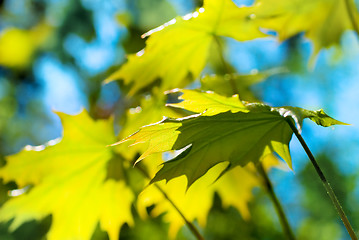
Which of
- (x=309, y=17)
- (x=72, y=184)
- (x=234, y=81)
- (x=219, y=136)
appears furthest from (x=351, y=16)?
(x=72, y=184)

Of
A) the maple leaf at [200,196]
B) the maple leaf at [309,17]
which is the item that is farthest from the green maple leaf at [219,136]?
the maple leaf at [309,17]

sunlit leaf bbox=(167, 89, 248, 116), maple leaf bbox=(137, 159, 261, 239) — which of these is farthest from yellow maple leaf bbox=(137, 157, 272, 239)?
sunlit leaf bbox=(167, 89, 248, 116)

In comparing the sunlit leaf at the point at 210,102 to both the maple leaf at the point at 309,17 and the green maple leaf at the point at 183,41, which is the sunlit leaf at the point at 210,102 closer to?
the green maple leaf at the point at 183,41

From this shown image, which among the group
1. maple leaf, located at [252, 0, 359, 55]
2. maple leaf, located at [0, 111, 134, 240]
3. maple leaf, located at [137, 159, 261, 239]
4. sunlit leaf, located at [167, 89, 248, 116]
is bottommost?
maple leaf, located at [137, 159, 261, 239]

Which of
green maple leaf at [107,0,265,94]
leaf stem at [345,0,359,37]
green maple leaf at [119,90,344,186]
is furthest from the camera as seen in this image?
leaf stem at [345,0,359,37]

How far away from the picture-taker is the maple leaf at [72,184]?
0.80 metres

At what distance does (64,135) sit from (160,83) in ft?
0.78

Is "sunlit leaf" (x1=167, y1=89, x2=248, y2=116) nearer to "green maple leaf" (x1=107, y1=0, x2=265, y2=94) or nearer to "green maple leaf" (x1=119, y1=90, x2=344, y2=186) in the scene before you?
"green maple leaf" (x1=119, y1=90, x2=344, y2=186)

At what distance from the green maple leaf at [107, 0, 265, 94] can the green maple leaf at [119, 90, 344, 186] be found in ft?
0.84

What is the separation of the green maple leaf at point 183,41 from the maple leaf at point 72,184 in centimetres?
14

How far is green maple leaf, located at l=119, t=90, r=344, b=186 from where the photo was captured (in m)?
0.47

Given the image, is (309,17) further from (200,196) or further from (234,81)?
(200,196)

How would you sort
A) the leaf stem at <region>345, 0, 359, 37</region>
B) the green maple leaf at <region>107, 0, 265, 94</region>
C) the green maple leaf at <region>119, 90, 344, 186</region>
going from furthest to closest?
the leaf stem at <region>345, 0, 359, 37</region> < the green maple leaf at <region>107, 0, 265, 94</region> < the green maple leaf at <region>119, 90, 344, 186</region>

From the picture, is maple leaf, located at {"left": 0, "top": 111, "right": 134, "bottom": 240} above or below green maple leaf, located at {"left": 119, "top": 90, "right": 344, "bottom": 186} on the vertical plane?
below
